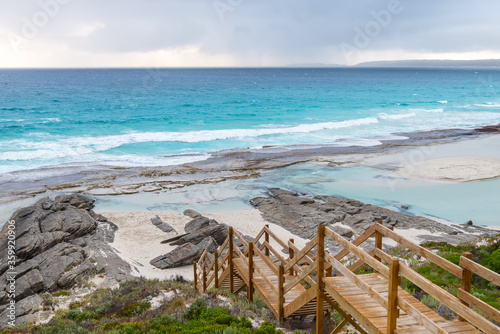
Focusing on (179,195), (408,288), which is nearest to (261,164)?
(179,195)

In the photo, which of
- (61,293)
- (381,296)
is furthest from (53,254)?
(381,296)

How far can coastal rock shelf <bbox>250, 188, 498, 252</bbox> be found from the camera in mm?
18458

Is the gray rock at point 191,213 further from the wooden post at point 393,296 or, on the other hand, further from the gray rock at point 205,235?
→ the wooden post at point 393,296

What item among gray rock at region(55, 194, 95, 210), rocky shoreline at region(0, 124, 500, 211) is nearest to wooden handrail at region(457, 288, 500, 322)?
gray rock at region(55, 194, 95, 210)

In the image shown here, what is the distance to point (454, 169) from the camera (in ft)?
98.1

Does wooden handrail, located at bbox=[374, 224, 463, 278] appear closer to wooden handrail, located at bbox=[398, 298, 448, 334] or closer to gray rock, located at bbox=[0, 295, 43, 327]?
wooden handrail, located at bbox=[398, 298, 448, 334]

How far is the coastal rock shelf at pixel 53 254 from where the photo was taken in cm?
1344

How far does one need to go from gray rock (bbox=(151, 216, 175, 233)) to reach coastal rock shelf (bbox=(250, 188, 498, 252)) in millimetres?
4924

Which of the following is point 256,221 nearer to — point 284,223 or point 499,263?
point 284,223

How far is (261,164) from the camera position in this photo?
32844 millimetres

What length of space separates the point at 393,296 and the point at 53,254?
14268 mm

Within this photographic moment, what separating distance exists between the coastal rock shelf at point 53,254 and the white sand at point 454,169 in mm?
20807

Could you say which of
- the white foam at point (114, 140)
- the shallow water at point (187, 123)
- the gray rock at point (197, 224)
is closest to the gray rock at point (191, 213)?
the gray rock at point (197, 224)

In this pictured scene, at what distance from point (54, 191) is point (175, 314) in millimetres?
20107
